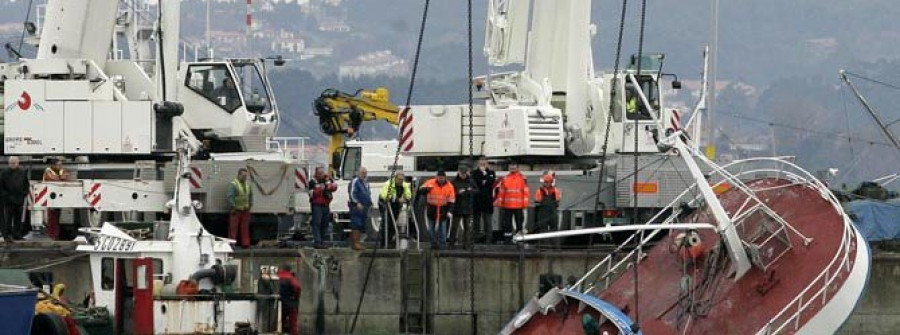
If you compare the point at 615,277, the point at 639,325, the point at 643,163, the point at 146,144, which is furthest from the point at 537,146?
the point at 639,325

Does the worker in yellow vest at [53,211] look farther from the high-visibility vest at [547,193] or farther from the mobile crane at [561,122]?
the high-visibility vest at [547,193]

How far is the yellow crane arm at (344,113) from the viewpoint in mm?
63594

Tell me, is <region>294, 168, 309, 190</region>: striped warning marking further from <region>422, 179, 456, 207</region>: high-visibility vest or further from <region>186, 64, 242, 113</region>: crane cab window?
<region>186, 64, 242, 113</region>: crane cab window

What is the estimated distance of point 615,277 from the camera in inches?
1555

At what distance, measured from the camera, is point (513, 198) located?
44844mm

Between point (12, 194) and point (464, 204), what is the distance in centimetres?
735

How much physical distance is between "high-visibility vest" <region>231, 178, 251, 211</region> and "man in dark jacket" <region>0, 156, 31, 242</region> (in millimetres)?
3392

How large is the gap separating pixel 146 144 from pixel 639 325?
47.0 feet

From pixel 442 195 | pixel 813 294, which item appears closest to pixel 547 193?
→ pixel 442 195

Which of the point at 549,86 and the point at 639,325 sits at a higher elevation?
the point at 549,86

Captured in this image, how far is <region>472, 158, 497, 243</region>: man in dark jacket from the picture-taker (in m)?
45.1

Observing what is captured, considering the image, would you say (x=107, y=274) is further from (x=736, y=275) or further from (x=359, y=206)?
(x=736, y=275)

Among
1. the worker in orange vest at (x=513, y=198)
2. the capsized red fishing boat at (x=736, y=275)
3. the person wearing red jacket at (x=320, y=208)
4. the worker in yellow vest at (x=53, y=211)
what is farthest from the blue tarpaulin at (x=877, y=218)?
the worker in yellow vest at (x=53, y=211)

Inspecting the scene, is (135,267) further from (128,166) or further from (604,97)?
(604,97)
